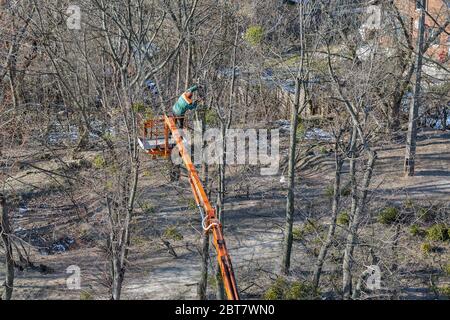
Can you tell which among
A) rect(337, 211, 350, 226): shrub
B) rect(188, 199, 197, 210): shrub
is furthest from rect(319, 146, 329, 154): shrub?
rect(188, 199, 197, 210): shrub

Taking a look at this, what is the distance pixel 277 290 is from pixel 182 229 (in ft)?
15.6

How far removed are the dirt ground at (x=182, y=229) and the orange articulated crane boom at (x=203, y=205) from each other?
1114mm

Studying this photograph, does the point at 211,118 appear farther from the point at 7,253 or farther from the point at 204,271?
the point at 7,253

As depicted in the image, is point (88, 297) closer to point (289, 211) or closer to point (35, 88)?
point (289, 211)

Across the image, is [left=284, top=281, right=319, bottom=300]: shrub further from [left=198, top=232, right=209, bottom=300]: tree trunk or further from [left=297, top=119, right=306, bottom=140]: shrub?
[left=297, top=119, right=306, bottom=140]: shrub

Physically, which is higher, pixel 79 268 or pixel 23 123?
pixel 23 123

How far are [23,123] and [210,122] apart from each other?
233 inches

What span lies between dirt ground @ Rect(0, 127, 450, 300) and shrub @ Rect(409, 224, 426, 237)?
3.21ft

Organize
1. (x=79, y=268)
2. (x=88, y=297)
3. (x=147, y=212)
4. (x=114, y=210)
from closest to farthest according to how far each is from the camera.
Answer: (x=114, y=210), (x=88, y=297), (x=79, y=268), (x=147, y=212)

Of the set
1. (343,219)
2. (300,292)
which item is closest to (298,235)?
(343,219)

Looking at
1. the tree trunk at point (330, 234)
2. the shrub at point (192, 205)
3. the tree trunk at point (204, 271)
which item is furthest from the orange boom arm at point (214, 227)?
the shrub at point (192, 205)

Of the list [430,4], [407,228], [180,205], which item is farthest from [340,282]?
[430,4]

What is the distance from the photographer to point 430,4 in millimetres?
29547

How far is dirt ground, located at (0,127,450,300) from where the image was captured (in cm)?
1534
